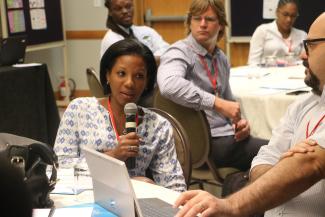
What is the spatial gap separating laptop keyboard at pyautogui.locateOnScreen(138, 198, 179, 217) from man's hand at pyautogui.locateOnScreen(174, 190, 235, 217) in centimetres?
5

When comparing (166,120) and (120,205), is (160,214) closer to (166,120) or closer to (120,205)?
(120,205)

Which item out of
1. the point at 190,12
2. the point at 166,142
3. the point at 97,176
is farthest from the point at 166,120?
the point at 190,12

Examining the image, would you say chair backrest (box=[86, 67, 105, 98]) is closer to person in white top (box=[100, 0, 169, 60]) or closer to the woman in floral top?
person in white top (box=[100, 0, 169, 60])

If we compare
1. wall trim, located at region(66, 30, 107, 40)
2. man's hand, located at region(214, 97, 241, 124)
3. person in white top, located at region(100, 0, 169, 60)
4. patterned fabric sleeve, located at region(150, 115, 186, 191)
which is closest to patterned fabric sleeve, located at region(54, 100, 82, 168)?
patterned fabric sleeve, located at region(150, 115, 186, 191)

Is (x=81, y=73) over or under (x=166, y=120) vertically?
under

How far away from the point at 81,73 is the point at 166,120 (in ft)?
19.4

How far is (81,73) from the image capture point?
7.92m

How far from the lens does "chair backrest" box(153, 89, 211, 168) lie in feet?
9.47

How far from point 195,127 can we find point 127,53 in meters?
0.87

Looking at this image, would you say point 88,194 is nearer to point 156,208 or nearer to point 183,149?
point 156,208

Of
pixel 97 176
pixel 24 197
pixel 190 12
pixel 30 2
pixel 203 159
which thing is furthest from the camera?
pixel 30 2

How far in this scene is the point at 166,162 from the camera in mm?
2117

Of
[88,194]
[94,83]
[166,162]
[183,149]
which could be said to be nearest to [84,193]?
[88,194]

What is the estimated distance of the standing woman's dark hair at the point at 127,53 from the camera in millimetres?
2170
